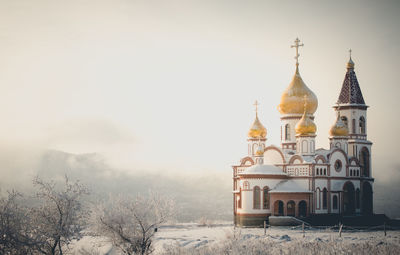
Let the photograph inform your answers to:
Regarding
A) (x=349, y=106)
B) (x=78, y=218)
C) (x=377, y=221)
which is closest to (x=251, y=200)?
(x=377, y=221)

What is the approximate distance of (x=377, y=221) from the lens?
134 feet

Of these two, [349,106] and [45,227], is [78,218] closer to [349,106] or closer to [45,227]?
[45,227]

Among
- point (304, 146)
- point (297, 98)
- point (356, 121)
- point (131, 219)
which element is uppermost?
point (297, 98)

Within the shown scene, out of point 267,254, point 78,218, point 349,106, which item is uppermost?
A: point 349,106

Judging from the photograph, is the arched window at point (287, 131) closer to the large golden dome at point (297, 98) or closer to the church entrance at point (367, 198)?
the large golden dome at point (297, 98)

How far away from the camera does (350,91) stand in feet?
152

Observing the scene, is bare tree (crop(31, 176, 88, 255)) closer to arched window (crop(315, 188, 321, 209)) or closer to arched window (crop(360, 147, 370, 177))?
arched window (crop(315, 188, 321, 209))

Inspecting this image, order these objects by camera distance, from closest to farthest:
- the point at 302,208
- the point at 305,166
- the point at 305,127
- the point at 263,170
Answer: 1. the point at 263,170
2. the point at 302,208
3. the point at 305,166
4. the point at 305,127

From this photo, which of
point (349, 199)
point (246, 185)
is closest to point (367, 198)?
point (349, 199)

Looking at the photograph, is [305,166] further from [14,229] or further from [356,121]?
[14,229]

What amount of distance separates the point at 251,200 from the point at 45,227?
770 inches

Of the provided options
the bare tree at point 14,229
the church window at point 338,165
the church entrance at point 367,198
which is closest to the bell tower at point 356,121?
the church entrance at point 367,198

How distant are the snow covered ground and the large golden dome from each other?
13.3m

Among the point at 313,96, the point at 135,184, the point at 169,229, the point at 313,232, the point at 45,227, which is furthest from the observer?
the point at 135,184
